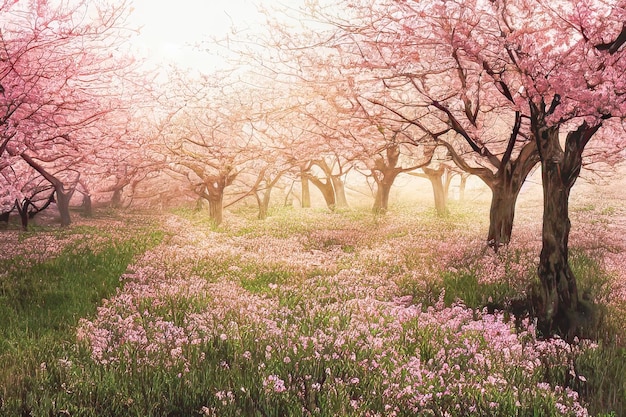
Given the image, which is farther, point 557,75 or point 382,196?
point 382,196

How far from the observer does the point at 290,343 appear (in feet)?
18.1

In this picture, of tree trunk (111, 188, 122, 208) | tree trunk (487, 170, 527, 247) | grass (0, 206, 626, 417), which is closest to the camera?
grass (0, 206, 626, 417)

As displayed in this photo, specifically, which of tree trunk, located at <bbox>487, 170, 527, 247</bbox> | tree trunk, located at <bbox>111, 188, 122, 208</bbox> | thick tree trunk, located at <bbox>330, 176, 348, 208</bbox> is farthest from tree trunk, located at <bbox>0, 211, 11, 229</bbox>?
tree trunk, located at <bbox>487, 170, 527, 247</bbox>

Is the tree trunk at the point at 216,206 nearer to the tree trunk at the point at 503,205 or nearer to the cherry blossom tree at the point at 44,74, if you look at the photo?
the cherry blossom tree at the point at 44,74

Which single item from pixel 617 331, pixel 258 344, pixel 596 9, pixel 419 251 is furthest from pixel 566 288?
pixel 419 251

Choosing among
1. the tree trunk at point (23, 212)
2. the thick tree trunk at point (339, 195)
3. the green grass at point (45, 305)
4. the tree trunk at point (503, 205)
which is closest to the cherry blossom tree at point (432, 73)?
the tree trunk at point (503, 205)

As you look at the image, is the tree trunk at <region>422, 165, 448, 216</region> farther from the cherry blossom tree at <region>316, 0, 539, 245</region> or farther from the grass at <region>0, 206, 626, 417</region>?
the grass at <region>0, 206, 626, 417</region>

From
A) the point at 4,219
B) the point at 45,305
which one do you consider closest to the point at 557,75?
the point at 45,305

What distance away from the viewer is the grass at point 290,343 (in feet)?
13.7

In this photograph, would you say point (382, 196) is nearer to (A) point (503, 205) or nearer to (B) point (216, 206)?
(B) point (216, 206)

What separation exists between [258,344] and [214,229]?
15802mm

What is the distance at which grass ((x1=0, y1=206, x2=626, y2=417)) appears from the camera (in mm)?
4164

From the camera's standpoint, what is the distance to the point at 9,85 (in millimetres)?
11188

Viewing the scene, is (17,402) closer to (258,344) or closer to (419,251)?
(258,344)
